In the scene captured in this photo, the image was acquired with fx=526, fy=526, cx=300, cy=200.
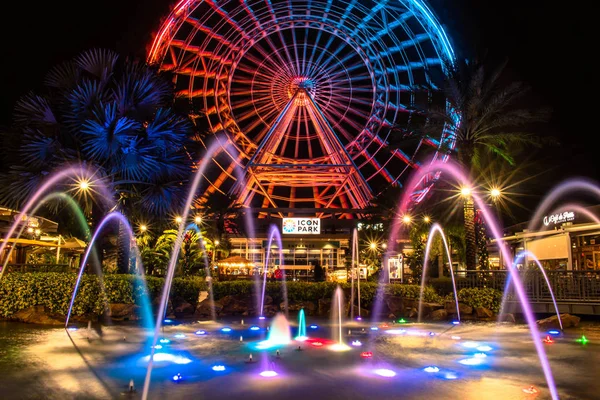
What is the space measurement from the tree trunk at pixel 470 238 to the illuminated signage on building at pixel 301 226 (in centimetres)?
961

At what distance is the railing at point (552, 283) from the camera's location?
55.6 ft

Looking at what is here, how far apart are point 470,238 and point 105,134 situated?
14.2 m

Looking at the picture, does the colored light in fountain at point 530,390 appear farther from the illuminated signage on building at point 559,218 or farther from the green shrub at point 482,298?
the illuminated signage on building at point 559,218

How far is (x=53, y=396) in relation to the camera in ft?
21.8

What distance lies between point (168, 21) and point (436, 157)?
15755 millimetres

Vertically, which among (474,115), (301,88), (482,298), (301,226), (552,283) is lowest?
(482,298)

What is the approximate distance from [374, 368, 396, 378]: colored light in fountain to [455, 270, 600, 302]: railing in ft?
37.3

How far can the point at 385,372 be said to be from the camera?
832cm

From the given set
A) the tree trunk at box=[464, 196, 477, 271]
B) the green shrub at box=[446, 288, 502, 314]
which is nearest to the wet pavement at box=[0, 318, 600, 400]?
the green shrub at box=[446, 288, 502, 314]

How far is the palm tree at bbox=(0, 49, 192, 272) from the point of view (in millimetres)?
16594

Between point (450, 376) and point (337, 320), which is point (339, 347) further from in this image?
point (337, 320)

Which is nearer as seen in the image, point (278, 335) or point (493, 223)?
point (278, 335)

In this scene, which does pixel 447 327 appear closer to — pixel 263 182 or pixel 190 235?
pixel 190 235

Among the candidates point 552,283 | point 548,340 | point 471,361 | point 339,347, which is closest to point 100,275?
point 339,347
